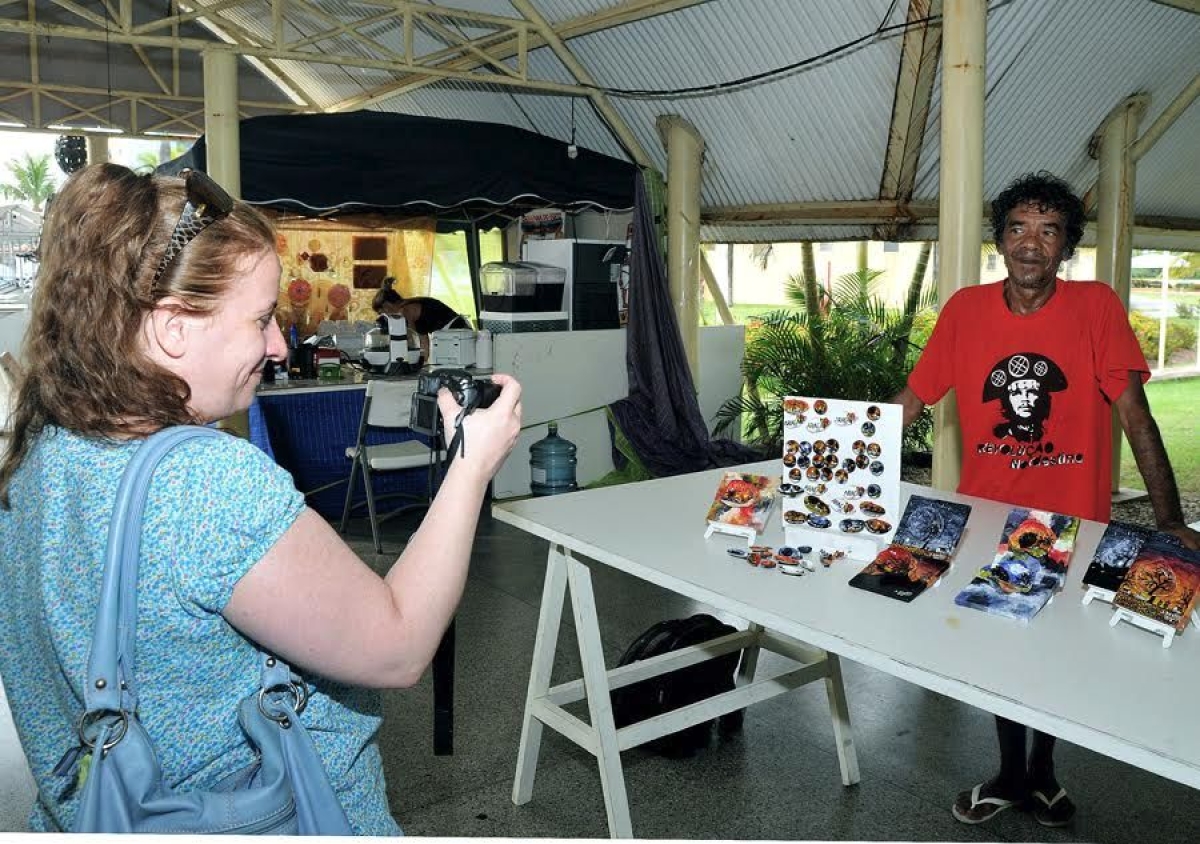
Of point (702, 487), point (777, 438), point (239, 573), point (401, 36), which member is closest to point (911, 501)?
point (702, 487)

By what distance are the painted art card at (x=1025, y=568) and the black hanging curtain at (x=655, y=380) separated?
549 centimetres

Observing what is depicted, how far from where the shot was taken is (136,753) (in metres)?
1.04

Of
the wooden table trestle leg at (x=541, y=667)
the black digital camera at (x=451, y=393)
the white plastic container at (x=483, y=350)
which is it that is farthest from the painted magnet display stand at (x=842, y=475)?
the white plastic container at (x=483, y=350)

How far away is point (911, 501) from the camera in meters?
2.37

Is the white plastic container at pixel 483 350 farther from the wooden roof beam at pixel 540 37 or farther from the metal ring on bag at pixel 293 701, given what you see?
the metal ring on bag at pixel 293 701

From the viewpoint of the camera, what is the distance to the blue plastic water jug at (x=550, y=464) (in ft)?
23.5

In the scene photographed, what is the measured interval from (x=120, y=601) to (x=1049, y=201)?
2.60 meters

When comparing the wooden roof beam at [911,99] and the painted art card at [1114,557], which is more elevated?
the wooden roof beam at [911,99]

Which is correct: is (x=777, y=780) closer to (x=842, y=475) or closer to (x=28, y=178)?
(x=842, y=475)

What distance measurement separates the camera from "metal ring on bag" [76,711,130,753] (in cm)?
103

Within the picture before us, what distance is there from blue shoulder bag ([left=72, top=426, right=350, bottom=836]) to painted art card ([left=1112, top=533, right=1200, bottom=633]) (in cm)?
140

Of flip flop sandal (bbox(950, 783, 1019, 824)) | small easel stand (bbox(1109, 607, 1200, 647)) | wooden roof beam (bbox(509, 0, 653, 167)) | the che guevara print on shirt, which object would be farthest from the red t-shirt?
wooden roof beam (bbox(509, 0, 653, 167))

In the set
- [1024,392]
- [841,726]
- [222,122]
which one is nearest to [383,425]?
[222,122]

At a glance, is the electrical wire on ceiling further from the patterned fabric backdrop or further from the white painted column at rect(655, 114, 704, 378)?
the patterned fabric backdrop
